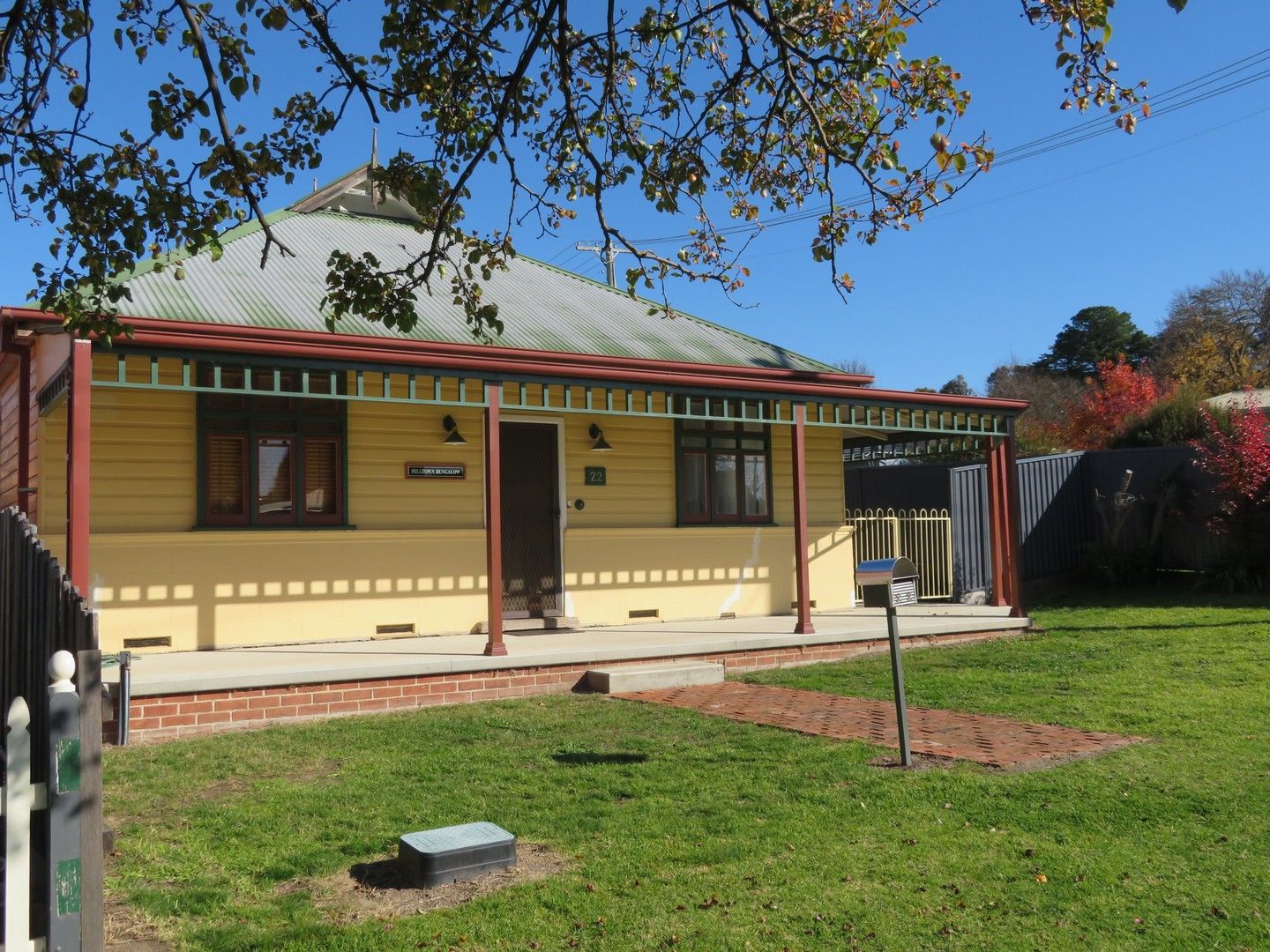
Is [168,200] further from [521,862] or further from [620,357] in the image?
[620,357]

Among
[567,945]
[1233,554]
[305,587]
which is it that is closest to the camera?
[567,945]

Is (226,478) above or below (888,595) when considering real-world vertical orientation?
above

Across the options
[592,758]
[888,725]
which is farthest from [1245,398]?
[592,758]

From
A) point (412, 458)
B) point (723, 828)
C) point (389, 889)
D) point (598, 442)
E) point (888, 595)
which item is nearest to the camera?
point (389, 889)

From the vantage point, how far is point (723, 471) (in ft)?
45.6

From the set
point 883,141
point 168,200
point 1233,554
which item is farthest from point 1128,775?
point 1233,554

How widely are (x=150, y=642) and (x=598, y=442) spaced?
17.0ft

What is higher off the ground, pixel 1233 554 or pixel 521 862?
pixel 1233 554

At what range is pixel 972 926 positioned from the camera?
412 centimetres

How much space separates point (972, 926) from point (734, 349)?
1042 cm

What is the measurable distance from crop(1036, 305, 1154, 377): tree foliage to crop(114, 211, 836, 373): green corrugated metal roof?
153 ft

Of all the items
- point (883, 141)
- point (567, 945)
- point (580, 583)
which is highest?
point (883, 141)

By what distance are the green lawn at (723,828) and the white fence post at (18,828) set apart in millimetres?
972

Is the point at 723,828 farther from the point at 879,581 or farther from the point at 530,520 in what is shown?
the point at 530,520
